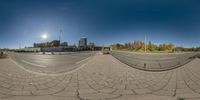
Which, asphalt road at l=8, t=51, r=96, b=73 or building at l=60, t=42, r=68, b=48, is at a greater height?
building at l=60, t=42, r=68, b=48

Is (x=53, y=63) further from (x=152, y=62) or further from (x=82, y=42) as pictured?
(x=152, y=62)

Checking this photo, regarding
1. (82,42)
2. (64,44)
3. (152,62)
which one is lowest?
(152,62)

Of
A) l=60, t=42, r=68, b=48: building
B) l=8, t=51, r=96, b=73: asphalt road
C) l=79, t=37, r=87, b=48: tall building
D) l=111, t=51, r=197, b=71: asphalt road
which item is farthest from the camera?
l=111, t=51, r=197, b=71: asphalt road

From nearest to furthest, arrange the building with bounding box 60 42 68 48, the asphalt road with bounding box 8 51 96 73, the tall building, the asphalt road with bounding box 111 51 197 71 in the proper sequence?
1. the building with bounding box 60 42 68 48
2. the tall building
3. the asphalt road with bounding box 8 51 96 73
4. the asphalt road with bounding box 111 51 197 71

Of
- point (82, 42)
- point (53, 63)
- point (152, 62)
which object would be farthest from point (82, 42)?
point (152, 62)

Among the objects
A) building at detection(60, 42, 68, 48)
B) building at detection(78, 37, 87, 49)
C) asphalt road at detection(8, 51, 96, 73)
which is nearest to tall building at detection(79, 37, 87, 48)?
building at detection(78, 37, 87, 49)

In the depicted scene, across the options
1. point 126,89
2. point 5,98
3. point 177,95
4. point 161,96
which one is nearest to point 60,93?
point 5,98

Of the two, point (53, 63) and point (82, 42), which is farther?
point (53, 63)

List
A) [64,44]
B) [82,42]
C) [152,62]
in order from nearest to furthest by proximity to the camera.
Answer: [64,44] → [82,42] → [152,62]

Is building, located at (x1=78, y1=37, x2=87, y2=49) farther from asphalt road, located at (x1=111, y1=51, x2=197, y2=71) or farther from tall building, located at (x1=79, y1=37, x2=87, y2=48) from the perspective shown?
asphalt road, located at (x1=111, y1=51, x2=197, y2=71)

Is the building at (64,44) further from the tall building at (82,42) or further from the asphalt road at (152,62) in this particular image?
the asphalt road at (152,62)

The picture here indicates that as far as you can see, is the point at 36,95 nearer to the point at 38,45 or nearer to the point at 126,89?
the point at 126,89

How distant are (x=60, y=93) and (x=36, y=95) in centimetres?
59

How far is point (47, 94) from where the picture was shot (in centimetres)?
406
